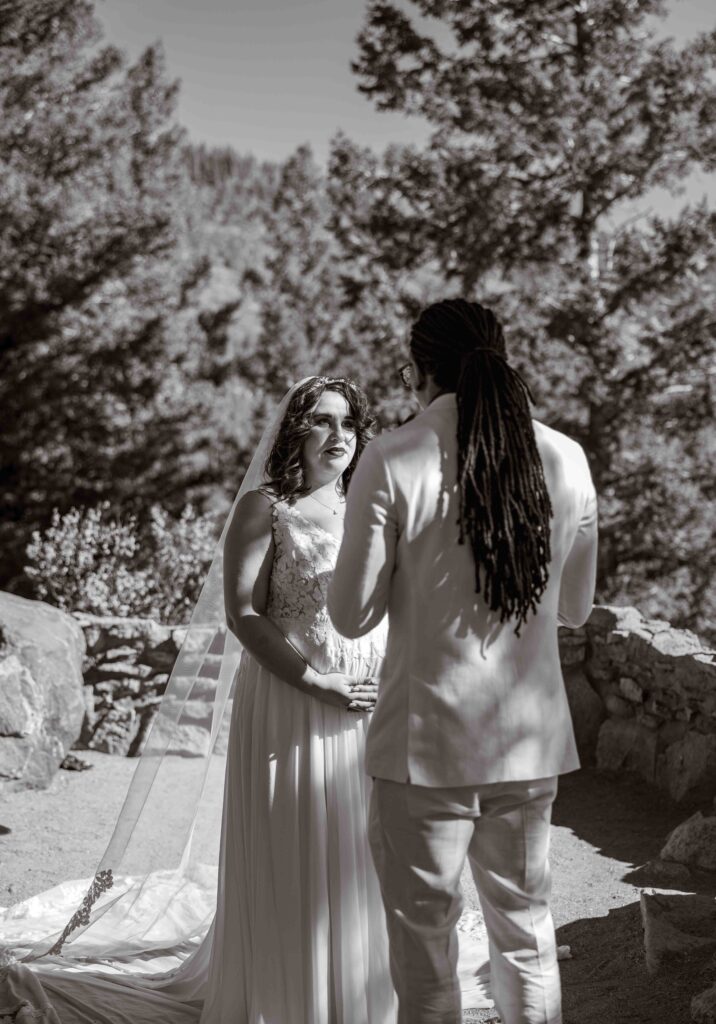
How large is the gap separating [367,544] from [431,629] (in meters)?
0.21

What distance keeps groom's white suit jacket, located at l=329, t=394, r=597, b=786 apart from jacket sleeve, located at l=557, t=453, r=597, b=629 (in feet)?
0.81

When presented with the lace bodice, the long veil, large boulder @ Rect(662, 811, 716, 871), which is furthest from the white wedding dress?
large boulder @ Rect(662, 811, 716, 871)

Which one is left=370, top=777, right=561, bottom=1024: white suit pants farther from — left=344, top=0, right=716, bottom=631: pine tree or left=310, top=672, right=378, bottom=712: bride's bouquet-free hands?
left=344, top=0, right=716, bottom=631: pine tree

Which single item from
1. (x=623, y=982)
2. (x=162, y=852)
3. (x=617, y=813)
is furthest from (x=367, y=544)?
(x=617, y=813)

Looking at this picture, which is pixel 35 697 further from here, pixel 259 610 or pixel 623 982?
pixel 623 982

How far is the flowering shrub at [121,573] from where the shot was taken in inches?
318

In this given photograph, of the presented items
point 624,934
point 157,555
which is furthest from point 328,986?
point 157,555

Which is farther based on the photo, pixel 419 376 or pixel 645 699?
pixel 645 699

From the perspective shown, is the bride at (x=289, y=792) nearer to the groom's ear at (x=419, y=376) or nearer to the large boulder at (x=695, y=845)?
the groom's ear at (x=419, y=376)

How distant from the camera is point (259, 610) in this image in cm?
289

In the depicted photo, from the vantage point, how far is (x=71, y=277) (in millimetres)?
15555

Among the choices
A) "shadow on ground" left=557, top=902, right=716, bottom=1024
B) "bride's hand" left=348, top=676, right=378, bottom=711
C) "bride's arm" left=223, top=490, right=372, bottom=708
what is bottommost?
"shadow on ground" left=557, top=902, right=716, bottom=1024

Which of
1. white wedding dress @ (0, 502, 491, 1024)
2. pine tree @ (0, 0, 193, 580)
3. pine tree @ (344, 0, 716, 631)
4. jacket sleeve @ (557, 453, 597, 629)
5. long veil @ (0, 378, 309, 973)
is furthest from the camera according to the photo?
pine tree @ (0, 0, 193, 580)

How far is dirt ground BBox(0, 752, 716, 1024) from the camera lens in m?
3.25
